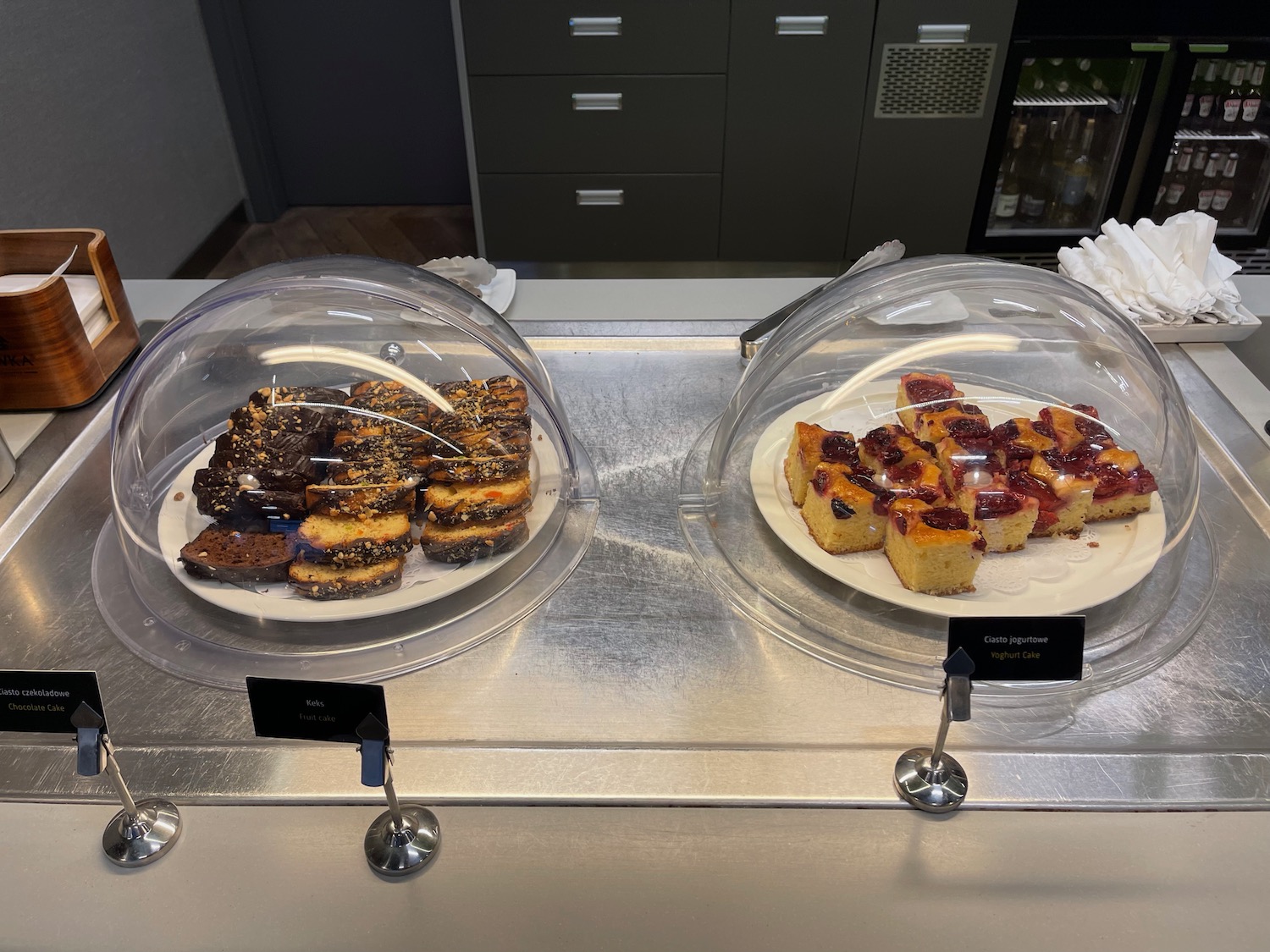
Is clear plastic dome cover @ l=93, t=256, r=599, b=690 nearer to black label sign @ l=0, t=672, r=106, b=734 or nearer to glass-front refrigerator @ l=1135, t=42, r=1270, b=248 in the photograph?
black label sign @ l=0, t=672, r=106, b=734

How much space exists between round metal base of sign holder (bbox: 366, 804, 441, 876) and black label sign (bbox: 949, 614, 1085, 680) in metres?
0.47

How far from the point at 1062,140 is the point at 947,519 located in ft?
9.39

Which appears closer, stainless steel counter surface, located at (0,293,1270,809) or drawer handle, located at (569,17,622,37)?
stainless steel counter surface, located at (0,293,1270,809)

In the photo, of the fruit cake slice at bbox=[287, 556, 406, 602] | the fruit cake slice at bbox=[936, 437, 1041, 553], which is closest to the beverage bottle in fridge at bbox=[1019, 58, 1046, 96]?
the fruit cake slice at bbox=[936, 437, 1041, 553]

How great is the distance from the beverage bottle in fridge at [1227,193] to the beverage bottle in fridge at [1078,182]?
1.49 feet

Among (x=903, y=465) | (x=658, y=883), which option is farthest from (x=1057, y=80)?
(x=658, y=883)

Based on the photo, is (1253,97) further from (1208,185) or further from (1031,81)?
(1031,81)

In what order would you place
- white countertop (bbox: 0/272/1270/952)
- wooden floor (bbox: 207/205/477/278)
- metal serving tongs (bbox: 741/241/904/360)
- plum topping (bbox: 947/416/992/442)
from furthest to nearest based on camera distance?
wooden floor (bbox: 207/205/477/278) < metal serving tongs (bbox: 741/241/904/360) < plum topping (bbox: 947/416/992/442) < white countertop (bbox: 0/272/1270/952)

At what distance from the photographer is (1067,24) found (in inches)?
113

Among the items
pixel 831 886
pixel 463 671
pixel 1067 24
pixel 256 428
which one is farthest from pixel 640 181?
pixel 831 886

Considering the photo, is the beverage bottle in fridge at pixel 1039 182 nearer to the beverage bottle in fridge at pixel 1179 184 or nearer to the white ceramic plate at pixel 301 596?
the beverage bottle in fridge at pixel 1179 184

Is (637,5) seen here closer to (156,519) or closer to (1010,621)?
(156,519)

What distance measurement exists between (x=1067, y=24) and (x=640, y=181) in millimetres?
1375

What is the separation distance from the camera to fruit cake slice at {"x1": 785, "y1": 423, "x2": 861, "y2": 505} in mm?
1084
